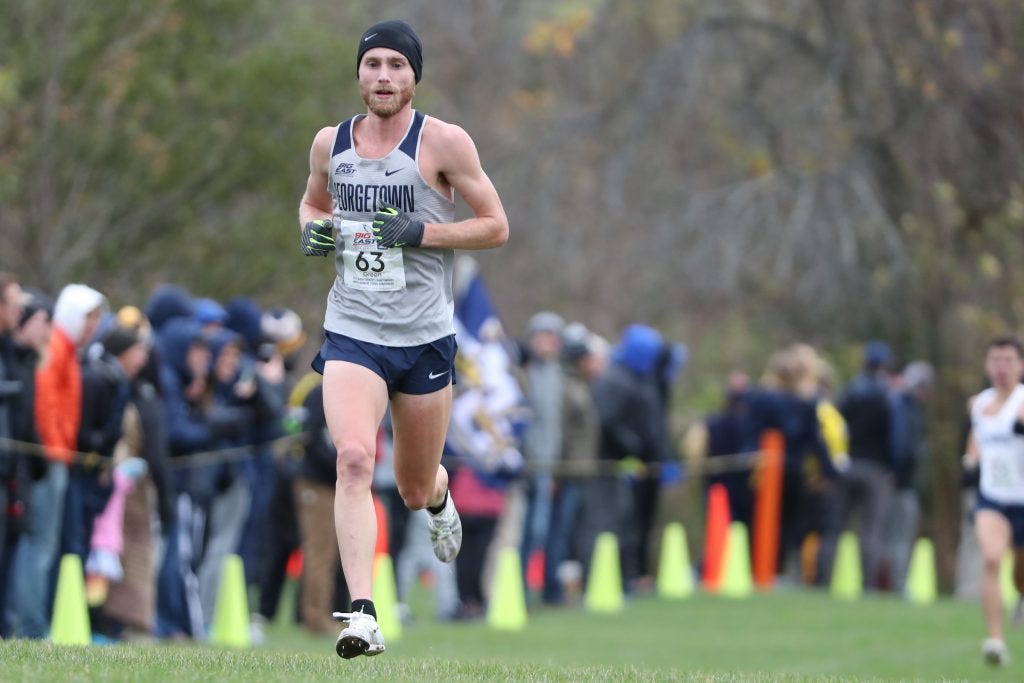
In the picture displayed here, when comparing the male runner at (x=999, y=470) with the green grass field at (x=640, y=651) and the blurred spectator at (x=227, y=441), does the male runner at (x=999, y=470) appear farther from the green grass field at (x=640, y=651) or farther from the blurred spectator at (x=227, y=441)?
the blurred spectator at (x=227, y=441)

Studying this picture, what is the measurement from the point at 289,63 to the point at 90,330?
31.7ft

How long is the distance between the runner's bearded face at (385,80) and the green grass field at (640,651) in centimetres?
238

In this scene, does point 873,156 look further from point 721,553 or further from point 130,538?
point 130,538

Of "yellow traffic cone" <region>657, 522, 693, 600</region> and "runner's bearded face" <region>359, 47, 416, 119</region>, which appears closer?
"runner's bearded face" <region>359, 47, 416, 119</region>

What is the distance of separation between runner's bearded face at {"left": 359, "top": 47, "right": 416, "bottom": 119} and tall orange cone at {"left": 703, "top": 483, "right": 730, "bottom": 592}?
47.0ft

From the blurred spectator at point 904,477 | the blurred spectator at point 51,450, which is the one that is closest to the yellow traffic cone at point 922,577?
the blurred spectator at point 904,477

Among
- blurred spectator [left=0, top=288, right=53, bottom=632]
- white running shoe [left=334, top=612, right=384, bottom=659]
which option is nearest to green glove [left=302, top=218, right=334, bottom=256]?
white running shoe [left=334, top=612, right=384, bottom=659]

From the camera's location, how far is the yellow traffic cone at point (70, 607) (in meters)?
12.1

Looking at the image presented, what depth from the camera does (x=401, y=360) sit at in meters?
8.75

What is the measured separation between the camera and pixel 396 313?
8719 mm

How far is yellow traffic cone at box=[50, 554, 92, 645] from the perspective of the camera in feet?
39.7

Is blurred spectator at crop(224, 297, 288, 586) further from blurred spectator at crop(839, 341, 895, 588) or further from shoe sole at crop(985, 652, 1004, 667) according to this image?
blurred spectator at crop(839, 341, 895, 588)

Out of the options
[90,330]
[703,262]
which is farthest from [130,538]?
[703,262]

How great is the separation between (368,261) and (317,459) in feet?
20.4
